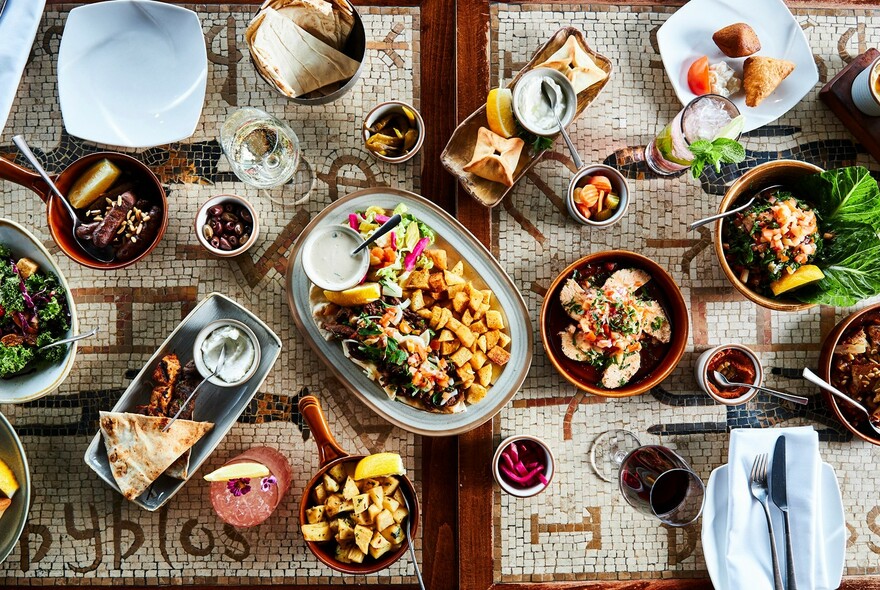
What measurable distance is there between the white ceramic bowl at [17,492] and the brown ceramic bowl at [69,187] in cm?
73

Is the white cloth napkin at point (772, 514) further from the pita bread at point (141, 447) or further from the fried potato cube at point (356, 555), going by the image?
the pita bread at point (141, 447)

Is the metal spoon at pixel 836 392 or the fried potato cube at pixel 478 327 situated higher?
the fried potato cube at pixel 478 327

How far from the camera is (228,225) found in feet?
8.16

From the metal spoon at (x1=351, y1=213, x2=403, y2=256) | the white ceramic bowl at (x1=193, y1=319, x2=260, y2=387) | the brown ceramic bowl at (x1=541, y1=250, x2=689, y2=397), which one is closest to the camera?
the metal spoon at (x1=351, y1=213, x2=403, y2=256)

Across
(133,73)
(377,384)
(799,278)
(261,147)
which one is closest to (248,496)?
(377,384)

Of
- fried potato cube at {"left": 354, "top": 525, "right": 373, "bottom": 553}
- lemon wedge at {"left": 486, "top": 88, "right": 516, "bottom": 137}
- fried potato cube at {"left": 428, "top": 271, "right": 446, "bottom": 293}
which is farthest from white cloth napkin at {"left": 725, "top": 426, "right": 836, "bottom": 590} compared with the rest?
lemon wedge at {"left": 486, "top": 88, "right": 516, "bottom": 137}

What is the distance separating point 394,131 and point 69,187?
1.37m

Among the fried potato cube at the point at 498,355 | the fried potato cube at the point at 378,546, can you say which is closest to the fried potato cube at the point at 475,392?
the fried potato cube at the point at 498,355

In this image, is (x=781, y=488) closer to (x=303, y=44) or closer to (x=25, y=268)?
(x=303, y=44)

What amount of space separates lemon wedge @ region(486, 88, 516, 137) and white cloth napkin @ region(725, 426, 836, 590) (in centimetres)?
159

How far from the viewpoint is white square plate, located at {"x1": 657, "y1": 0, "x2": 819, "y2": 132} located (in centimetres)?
256

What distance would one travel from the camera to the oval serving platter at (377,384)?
2.47 meters

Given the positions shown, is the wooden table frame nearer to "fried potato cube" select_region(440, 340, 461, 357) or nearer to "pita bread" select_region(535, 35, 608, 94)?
"pita bread" select_region(535, 35, 608, 94)

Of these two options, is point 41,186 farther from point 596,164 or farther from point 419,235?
point 596,164
